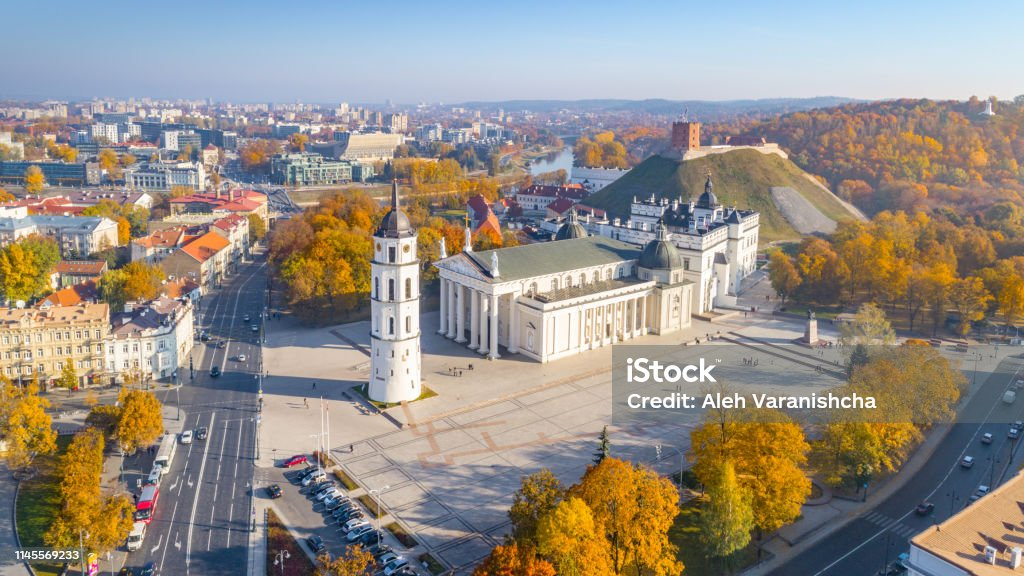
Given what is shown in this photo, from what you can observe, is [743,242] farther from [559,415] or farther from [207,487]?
[207,487]

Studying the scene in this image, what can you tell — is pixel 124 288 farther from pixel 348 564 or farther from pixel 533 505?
pixel 533 505

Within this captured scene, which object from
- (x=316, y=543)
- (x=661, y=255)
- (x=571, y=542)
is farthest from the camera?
(x=661, y=255)

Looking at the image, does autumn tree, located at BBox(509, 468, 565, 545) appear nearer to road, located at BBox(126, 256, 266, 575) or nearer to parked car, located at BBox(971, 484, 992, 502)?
road, located at BBox(126, 256, 266, 575)

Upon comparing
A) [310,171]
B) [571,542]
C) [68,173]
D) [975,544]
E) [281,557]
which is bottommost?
[281,557]

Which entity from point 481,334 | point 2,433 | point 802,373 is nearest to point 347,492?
point 2,433

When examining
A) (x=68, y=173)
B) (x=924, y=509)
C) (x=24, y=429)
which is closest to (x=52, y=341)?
(x=24, y=429)

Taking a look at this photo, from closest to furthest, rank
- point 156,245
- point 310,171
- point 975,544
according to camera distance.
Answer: point 975,544
point 156,245
point 310,171
